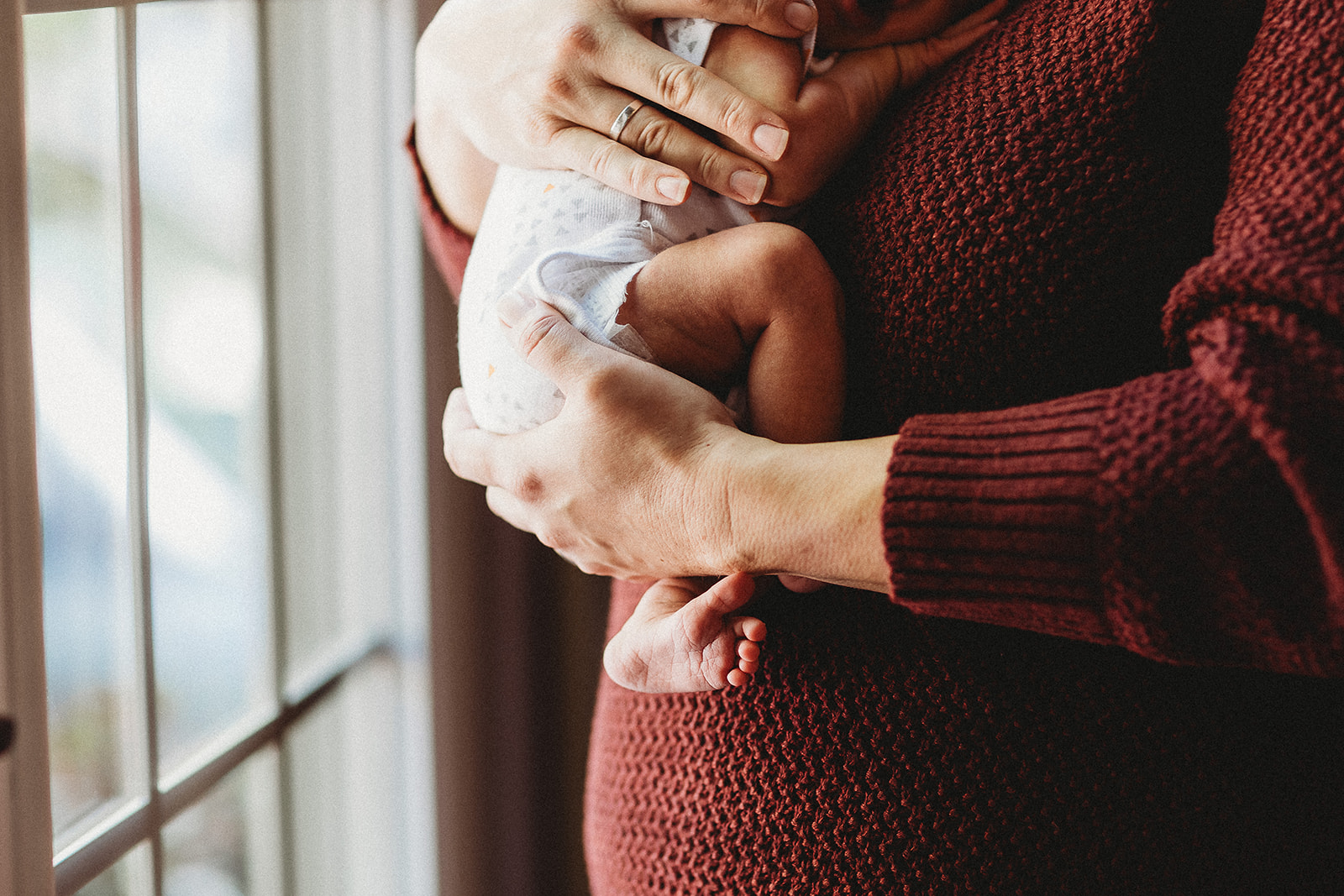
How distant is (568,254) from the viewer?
2.50 feet

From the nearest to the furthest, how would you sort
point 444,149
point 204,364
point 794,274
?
point 794,274 < point 444,149 < point 204,364

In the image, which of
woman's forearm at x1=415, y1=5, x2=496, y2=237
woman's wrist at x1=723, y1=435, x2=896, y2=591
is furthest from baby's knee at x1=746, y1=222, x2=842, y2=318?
woman's forearm at x1=415, y1=5, x2=496, y2=237

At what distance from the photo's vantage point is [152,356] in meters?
1.09

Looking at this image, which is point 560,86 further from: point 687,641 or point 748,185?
point 687,641

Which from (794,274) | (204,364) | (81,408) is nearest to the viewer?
(794,274)

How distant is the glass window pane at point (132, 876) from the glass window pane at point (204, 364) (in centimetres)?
11

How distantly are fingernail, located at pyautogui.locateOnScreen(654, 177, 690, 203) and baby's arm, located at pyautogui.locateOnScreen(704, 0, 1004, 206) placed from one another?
0.06m

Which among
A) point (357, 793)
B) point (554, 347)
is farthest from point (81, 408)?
point (357, 793)

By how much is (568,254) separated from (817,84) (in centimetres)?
25

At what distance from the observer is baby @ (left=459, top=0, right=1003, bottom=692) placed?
0.68 metres

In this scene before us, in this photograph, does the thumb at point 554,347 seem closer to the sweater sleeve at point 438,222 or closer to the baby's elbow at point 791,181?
the baby's elbow at point 791,181

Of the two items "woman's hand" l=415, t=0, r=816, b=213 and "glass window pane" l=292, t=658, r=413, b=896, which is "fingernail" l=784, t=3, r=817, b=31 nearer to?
"woman's hand" l=415, t=0, r=816, b=213

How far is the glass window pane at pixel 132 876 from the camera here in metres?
0.96

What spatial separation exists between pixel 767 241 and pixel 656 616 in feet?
1.05
